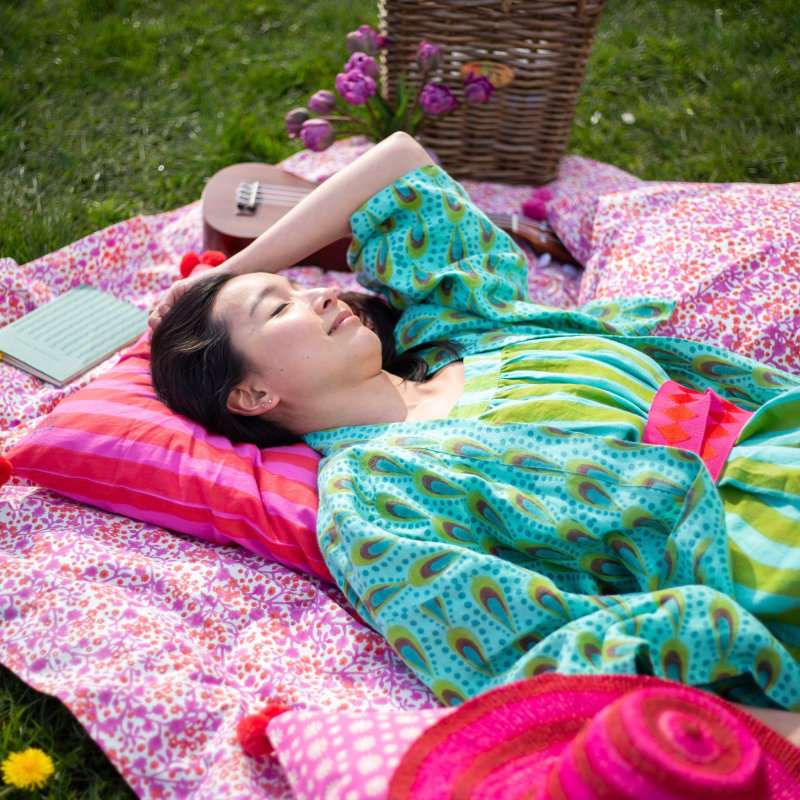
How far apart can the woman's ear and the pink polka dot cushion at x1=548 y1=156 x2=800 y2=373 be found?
135 centimetres

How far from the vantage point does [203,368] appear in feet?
7.46

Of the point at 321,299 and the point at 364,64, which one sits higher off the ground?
the point at 364,64

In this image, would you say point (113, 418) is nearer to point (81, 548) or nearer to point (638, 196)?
point (81, 548)

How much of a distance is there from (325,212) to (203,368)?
2.41ft

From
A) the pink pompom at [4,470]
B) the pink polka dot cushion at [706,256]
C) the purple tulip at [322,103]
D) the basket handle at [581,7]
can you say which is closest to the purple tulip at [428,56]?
the basket handle at [581,7]

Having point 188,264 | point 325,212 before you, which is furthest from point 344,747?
point 188,264

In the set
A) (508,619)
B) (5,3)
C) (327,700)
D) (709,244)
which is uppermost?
(5,3)

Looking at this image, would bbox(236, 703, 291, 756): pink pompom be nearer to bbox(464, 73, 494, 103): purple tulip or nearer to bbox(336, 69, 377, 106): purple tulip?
bbox(336, 69, 377, 106): purple tulip

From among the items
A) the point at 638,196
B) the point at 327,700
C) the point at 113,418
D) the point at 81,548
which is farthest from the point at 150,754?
the point at 638,196

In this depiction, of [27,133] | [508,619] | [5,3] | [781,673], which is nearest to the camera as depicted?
[781,673]

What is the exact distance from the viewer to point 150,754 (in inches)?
65.9

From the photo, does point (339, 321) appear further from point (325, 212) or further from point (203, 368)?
point (325, 212)

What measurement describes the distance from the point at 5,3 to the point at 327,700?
4.82m

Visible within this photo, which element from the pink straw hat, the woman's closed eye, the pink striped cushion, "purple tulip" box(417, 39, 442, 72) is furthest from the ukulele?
the pink straw hat
